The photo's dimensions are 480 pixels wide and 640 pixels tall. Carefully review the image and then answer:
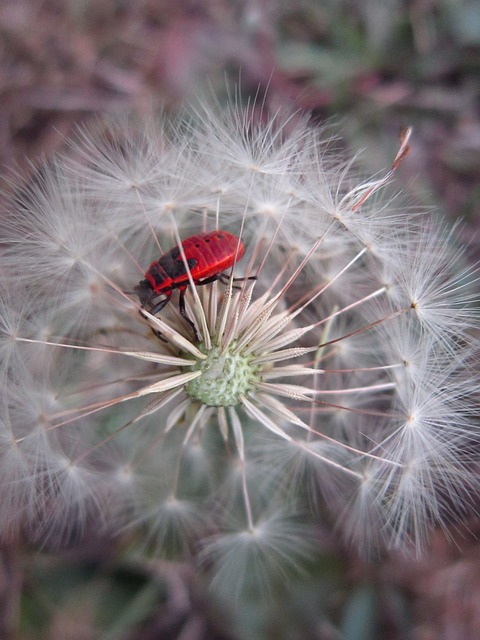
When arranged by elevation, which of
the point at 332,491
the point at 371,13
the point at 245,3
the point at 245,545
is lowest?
the point at 245,545

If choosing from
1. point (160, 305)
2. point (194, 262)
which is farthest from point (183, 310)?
point (194, 262)

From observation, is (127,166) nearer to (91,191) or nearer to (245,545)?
(91,191)

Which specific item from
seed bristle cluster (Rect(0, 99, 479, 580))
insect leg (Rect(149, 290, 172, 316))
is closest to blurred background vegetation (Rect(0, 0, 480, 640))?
seed bristle cluster (Rect(0, 99, 479, 580))

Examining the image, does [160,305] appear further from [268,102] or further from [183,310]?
[268,102]

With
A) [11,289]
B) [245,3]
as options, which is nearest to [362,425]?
[11,289]

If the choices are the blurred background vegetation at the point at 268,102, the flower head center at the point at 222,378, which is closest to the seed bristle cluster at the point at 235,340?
the flower head center at the point at 222,378

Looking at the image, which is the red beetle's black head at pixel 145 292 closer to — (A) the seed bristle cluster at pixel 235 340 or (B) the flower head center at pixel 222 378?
(A) the seed bristle cluster at pixel 235 340
